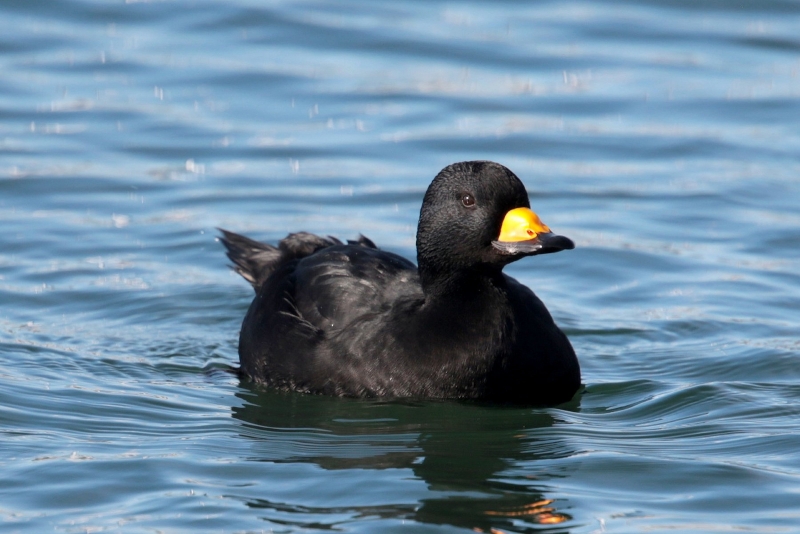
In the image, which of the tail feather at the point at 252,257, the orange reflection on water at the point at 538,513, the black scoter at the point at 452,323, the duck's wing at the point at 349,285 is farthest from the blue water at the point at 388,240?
the duck's wing at the point at 349,285

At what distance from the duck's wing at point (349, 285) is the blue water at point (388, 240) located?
607 mm

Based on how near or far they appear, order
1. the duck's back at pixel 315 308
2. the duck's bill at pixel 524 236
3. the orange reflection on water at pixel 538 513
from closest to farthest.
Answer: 1. the orange reflection on water at pixel 538 513
2. the duck's bill at pixel 524 236
3. the duck's back at pixel 315 308

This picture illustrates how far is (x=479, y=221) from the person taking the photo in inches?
277

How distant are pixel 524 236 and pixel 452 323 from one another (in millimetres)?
670

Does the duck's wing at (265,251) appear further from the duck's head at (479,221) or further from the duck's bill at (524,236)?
the duck's bill at (524,236)

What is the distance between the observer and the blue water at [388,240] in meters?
6.15

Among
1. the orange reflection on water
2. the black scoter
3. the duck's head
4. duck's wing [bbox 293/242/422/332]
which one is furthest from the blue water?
the duck's head

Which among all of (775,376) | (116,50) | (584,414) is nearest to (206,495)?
(584,414)

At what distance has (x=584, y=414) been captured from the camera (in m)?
7.32

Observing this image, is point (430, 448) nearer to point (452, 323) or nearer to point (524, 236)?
point (452, 323)

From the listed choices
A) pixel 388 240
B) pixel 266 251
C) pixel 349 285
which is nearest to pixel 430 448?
pixel 349 285

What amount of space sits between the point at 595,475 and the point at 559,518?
0.57 metres

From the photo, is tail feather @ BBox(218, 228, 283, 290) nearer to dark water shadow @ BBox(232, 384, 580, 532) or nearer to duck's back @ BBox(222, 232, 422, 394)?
duck's back @ BBox(222, 232, 422, 394)

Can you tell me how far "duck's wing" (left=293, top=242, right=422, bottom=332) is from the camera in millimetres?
7758
